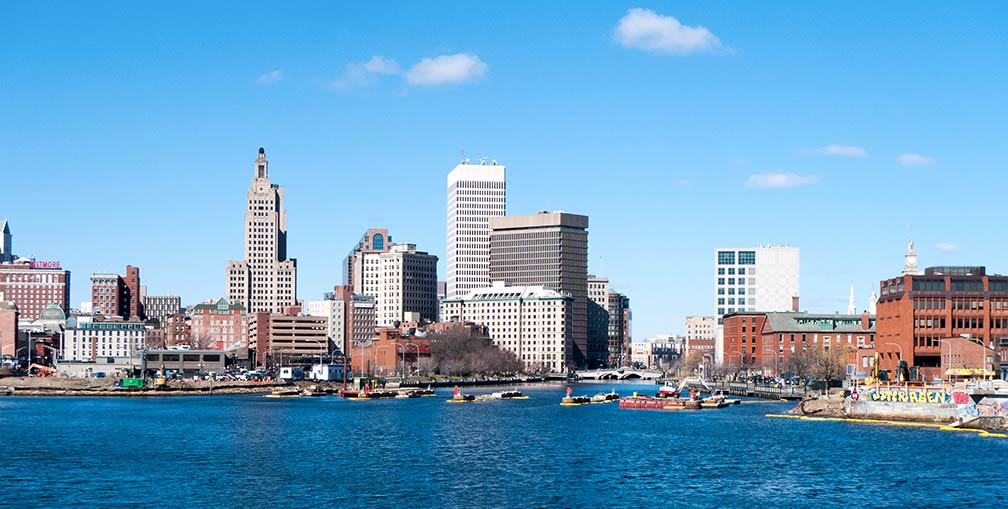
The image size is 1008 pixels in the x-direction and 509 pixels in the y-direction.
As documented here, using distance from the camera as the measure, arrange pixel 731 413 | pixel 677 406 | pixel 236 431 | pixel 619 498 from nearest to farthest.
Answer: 1. pixel 619 498
2. pixel 236 431
3. pixel 731 413
4. pixel 677 406

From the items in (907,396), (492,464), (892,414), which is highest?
(907,396)

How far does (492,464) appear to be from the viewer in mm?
106500

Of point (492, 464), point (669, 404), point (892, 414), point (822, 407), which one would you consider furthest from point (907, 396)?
point (492, 464)

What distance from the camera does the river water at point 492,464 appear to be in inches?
3438

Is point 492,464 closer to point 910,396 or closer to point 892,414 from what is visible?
point 892,414

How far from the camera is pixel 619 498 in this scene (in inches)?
3455

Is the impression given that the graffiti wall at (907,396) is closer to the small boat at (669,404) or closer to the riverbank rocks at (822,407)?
the riverbank rocks at (822,407)

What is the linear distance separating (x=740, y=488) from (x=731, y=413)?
285ft

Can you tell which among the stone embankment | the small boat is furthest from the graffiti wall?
the small boat

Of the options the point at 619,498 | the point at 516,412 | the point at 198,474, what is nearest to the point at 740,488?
the point at 619,498

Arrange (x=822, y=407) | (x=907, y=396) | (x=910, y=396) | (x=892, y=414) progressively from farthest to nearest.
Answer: (x=822, y=407)
(x=892, y=414)
(x=907, y=396)
(x=910, y=396)

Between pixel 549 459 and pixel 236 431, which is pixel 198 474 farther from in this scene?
pixel 236 431

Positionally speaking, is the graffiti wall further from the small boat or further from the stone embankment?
the small boat

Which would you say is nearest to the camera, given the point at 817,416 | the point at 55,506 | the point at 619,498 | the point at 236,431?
the point at 55,506
